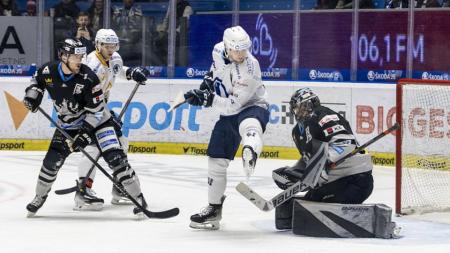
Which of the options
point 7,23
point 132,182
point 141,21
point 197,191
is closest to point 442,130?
point 197,191

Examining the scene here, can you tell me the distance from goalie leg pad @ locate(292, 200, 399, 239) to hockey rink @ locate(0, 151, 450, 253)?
7 centimetres

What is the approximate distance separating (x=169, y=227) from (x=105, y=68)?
5.29ft

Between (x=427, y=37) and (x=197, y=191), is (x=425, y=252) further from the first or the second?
(x=427, y=37)

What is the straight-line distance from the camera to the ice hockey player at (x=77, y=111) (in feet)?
23.8

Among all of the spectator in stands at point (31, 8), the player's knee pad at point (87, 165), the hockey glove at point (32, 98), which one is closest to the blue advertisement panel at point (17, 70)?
the spectator in stands at point (31, 8)

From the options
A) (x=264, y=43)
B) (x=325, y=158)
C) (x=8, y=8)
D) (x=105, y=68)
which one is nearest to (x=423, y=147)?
→ (x=325, y=158)

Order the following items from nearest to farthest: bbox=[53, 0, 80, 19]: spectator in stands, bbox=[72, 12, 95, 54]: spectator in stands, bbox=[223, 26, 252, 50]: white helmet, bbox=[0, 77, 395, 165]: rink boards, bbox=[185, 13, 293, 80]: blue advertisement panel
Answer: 1. bbox=[223, 26, 252, 50]: white helmet
2. bbox=[0, 77, 395, 165]: rink boards
3. bbox=[185, 13, 293, 80]: blue advertisement panel
4. bbox=[72, 12, 95, 54]: spectator in stands
5. bbox=[53, 0, 80, 19]: spectator in stands

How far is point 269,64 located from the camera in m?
12.1

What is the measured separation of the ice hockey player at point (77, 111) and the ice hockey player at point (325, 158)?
1161 millimetres

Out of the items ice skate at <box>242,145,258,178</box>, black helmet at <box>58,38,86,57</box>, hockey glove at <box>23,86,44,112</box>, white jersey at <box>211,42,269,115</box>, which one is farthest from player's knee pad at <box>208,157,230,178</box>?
hockey glove at <box>23,86,44,112</box>

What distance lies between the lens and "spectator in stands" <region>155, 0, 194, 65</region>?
1238 cm

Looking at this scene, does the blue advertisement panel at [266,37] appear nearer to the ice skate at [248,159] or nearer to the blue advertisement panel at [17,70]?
the blue advertisement panel at [17,70]

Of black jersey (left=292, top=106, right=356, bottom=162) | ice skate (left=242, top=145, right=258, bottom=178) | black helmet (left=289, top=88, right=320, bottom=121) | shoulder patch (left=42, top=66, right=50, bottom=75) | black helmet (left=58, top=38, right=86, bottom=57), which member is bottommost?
ice skate (left=242, top=145, right=258, bottom=178)

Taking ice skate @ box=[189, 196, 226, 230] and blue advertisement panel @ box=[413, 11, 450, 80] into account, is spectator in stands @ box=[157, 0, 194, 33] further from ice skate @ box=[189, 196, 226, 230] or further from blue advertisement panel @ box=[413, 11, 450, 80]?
ice skate @ box=[189, 196, 226, 230]
